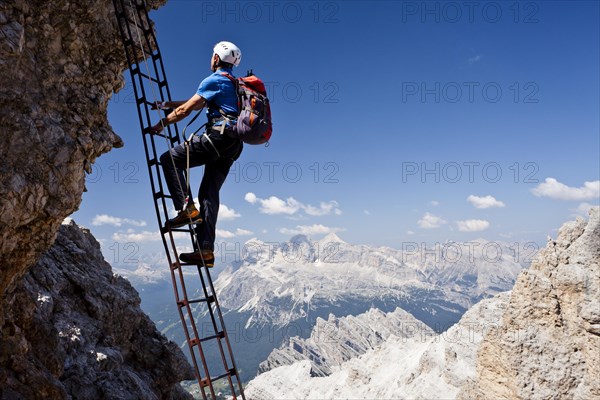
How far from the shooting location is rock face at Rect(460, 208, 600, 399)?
831 inches

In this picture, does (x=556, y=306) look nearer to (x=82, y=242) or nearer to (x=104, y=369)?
(x=104, y=369)

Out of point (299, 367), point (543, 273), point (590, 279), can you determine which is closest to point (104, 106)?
point (590, 279)

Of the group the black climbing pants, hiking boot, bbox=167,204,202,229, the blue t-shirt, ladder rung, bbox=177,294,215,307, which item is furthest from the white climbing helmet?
ladder rung, bbox=177,294,215,307

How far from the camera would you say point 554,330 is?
23.0m

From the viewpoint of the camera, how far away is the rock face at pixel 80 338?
918 cm

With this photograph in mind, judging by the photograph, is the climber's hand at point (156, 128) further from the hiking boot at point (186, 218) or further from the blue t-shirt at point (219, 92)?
the hiking boot at point (186, 218)

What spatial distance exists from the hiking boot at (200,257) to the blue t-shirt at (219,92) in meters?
2.79

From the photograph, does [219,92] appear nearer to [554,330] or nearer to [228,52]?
[228,52]

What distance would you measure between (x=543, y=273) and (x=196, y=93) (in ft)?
85.6

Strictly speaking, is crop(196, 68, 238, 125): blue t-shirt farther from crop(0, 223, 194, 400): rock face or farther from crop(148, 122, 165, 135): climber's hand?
crop(0, 223, 194, 400): rock face

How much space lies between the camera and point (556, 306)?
23297 mm

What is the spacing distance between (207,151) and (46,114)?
11.3 feet

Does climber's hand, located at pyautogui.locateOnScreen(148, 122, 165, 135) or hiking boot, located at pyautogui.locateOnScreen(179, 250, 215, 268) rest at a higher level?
climber's hand, located at pyautogui.locateOnScreen(148, 122, 165, 135)

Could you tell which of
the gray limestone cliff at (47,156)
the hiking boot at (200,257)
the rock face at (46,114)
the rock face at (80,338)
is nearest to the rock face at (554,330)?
the rock face at (80,338)
